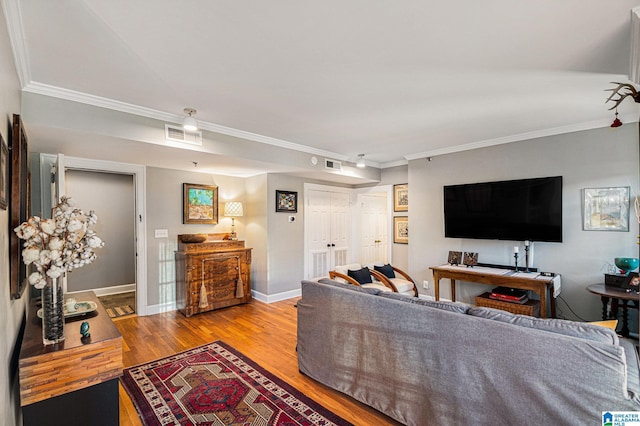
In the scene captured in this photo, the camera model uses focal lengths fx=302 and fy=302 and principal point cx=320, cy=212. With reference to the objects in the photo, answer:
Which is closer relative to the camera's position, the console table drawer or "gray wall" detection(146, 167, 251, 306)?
the console table drawer

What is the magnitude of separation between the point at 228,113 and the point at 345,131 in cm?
149

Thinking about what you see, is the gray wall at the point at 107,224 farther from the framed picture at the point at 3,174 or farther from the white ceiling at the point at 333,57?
the framed picture at the point at 3,174

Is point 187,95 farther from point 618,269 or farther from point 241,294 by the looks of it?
point 618,269

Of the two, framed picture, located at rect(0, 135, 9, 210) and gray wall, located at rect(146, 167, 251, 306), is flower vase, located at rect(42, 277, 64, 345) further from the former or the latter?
gray wall, located at rect(146, 167, 251, 306)

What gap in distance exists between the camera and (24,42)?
1930 millimetres

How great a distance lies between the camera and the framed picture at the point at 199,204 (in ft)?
15.6

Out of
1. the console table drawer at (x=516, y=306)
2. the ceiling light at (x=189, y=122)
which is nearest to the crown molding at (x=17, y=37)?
the ceiling light at (x=189, y=122)

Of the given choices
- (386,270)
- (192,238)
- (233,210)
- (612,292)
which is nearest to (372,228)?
(386,270)

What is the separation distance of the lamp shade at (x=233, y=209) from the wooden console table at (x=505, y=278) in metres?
3.30

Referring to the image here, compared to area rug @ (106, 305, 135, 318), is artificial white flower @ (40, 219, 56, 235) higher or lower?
higher

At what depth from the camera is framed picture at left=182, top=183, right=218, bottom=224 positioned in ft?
15.6

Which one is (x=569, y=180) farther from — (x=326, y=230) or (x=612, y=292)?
(x=326, y=230)

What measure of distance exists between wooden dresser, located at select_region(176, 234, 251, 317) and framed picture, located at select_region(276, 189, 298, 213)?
905mm

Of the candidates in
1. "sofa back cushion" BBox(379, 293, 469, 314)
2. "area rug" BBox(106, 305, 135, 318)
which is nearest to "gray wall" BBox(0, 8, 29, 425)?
"sofa back cushion" BBox(379, 293, 469, 314)
